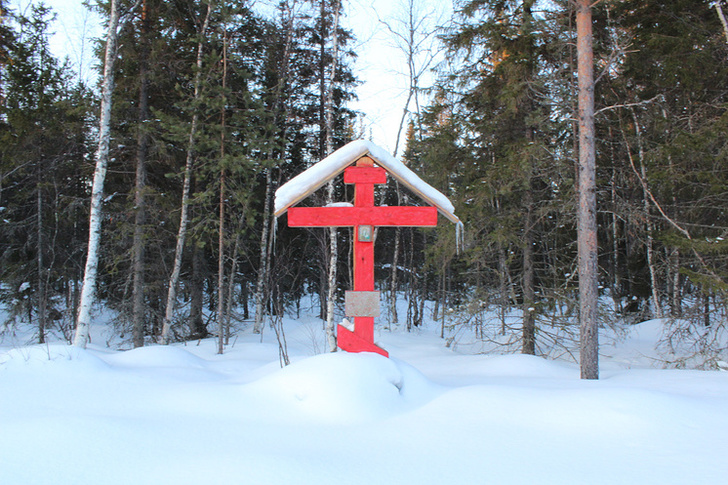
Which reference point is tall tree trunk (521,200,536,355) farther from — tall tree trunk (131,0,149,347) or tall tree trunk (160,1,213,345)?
tall tree trunk (131,0,149,347)

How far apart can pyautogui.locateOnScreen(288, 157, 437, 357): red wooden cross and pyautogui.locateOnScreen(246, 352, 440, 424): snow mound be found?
2.48 ft

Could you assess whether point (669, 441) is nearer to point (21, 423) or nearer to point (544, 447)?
point (544, 447)

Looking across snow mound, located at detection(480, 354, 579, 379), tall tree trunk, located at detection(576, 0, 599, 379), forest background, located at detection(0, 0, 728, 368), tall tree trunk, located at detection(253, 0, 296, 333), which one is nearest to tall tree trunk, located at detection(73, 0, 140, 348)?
forest background, located at detection(0, 0, 728, 368)

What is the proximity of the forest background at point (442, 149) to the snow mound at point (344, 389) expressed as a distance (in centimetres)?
189

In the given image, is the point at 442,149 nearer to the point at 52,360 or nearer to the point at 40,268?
the point at 52,360

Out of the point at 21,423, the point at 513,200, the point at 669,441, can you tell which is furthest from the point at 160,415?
the point at 513,200

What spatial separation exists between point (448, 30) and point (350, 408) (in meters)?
9.04

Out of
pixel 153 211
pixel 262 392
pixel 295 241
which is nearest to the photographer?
pixel 262 392

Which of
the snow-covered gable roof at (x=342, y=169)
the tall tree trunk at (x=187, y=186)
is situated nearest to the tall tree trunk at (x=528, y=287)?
the snow-covered gable roof at (x=342, y=169)

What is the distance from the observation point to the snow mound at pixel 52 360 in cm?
496

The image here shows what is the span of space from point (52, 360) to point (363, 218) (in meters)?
4.33

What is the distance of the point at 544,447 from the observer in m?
3.21

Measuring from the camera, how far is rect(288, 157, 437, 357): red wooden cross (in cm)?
546

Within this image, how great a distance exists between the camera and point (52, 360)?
5.10 metres
